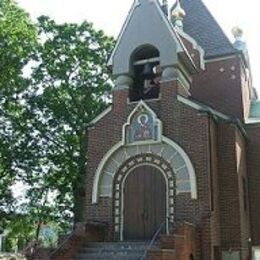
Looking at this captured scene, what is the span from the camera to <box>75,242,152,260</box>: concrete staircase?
14292 mm

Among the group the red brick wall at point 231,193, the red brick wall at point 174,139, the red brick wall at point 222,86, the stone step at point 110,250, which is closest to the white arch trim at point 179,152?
the red brick wall at point 174,139

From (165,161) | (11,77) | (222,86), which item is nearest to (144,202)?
(165,161)

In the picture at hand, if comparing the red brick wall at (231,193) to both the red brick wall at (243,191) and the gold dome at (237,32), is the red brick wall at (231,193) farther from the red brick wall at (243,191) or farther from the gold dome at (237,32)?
the gold dome at (237,32)

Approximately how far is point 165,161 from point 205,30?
9621 mm

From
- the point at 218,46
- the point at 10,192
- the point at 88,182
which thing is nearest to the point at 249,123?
the point at 218,46

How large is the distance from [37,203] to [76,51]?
7896mm

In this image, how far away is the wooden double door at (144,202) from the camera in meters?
16.4

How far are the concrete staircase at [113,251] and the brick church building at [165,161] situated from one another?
110 mm

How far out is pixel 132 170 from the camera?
56.7 ft

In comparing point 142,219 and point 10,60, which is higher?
point 10,60

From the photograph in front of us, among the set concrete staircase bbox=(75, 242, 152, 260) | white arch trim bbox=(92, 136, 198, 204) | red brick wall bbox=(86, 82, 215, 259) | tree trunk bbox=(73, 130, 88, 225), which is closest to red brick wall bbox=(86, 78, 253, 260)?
red brick wall bbox=(86, 82, 215, 259)

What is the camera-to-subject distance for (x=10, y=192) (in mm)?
24922

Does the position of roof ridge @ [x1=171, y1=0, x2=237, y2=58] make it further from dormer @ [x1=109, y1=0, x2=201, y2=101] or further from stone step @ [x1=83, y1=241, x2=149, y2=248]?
stone step @ [x1=83, y1=241, x2=149, y2=248]

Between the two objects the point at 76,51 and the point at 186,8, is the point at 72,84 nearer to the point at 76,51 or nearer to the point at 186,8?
the point at 76,51
